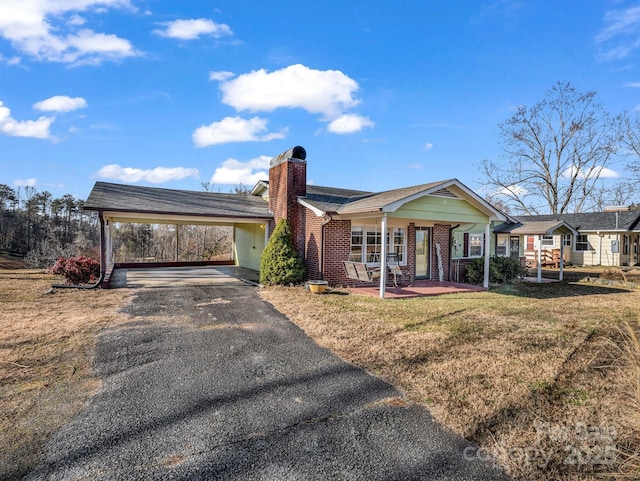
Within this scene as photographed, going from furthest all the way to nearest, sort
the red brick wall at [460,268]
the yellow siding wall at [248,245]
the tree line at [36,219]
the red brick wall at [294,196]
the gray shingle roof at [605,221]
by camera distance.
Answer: the tree line at [36,219], the gray shingle roof at [605,221], the yellow siding wall at [248,245], the red brick wall at [460,268], the red brick wall at [294,196]

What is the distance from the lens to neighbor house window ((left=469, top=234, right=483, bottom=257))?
15024mm

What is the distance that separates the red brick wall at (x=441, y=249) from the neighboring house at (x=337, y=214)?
40 mm

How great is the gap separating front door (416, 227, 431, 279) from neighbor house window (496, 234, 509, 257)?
5294 mm

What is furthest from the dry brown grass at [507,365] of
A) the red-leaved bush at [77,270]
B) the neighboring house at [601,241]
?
the neighboring house at [601,241]

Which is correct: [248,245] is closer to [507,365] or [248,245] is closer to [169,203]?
[169,203]

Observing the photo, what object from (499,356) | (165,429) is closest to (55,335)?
(165,429)

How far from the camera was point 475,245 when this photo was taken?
1529 cm

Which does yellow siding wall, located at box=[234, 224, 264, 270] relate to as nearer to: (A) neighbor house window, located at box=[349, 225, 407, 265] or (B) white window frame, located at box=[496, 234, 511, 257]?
(A) neighbor house window, located at box=[349, 225, 407, 265]

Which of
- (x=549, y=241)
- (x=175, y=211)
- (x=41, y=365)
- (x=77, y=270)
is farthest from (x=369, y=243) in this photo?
(x=549, y=241)

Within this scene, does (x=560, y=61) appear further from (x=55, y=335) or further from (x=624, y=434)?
(x=55, y=335)

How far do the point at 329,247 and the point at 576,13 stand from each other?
10447 millimetres

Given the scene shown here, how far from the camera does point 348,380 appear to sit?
4.28 metres

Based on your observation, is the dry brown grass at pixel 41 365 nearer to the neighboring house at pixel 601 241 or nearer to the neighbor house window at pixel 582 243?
the neighboring house at pixel 601 241

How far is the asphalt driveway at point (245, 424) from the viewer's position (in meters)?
2.62
